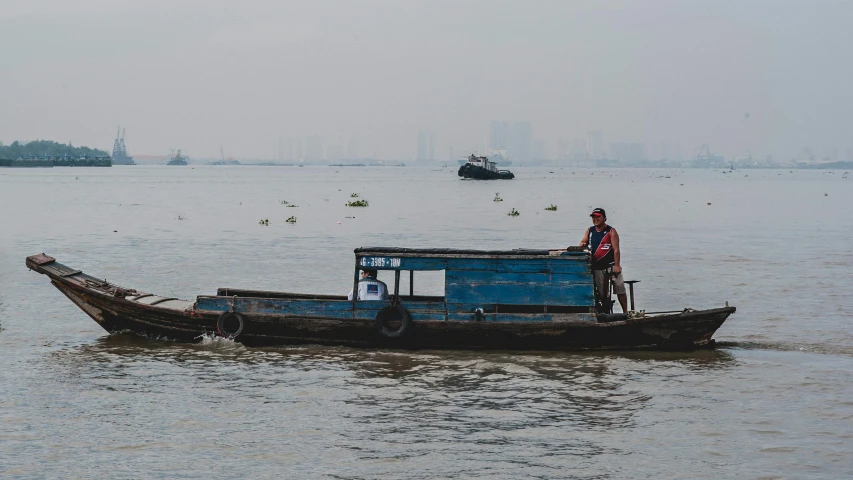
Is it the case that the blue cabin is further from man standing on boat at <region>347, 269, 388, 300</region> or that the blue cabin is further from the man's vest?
the man's vest

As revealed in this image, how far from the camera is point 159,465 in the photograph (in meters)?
10.0

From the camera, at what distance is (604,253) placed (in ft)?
51.5

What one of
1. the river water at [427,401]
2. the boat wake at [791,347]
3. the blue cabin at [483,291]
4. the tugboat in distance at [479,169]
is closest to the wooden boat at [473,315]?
the blue cabin at [483,291]

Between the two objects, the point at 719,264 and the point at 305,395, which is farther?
the point at 719,264

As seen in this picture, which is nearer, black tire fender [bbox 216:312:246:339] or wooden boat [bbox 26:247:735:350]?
wooden boat [bbox 26:247:735:350]

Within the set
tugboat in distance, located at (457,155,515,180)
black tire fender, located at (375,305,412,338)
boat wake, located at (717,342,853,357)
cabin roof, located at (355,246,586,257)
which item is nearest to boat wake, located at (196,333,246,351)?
black tire fender, located at (375,305,412,338)

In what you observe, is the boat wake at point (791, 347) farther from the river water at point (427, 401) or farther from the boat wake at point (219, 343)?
the boat wake at point (219, 343)

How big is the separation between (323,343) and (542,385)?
13.7 ft

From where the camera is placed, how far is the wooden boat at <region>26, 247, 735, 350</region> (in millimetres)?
15273

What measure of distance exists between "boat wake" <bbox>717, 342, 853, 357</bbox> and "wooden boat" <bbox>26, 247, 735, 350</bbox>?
3.39ft

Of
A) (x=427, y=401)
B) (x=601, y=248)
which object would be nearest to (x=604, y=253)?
(x=601, y=248)

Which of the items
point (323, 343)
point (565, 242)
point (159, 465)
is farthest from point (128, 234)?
point (159, 465)

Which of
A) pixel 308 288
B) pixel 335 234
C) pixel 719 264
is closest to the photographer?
pixel 308 288

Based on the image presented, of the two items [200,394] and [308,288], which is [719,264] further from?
[200,394]
